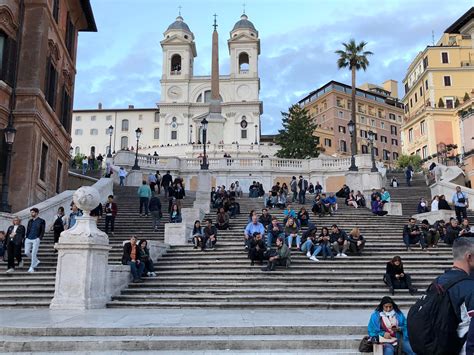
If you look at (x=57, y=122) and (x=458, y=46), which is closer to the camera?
(x=57, y=122)

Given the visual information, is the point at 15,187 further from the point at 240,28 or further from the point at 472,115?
the point at 240,28

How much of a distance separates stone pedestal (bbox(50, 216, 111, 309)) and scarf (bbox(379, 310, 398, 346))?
243 inches

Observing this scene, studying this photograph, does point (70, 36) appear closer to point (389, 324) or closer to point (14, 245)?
point (14, 245)

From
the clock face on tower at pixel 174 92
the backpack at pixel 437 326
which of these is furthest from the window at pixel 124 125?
the backpack at pixel 437 326

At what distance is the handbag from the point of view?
7234mm

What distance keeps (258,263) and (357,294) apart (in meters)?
3.17

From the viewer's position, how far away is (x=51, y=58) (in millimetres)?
22469

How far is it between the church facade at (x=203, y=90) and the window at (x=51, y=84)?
6109cm

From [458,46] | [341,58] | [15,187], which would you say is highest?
[458,46]

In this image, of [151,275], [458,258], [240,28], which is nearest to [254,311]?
[151,275]

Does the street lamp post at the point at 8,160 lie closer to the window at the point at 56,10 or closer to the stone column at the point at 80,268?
the stone column at the point at 80,268

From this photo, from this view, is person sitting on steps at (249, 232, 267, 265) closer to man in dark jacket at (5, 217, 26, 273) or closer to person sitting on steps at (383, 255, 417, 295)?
person sitting on steps at (383, 255, 417, 295)

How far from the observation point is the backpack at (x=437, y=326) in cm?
364

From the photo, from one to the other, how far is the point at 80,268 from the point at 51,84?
50.3ft
